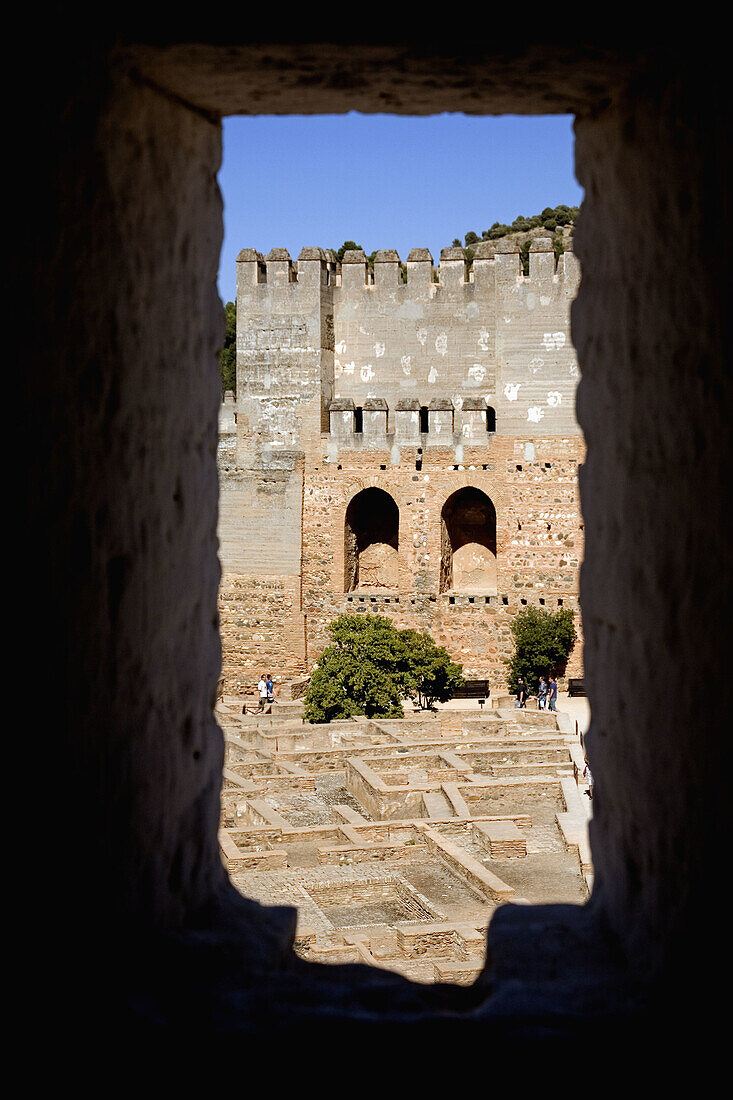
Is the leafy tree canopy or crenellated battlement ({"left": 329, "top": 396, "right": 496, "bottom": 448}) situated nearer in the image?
the leafy tree canopy

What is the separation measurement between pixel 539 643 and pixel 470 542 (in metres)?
3.02

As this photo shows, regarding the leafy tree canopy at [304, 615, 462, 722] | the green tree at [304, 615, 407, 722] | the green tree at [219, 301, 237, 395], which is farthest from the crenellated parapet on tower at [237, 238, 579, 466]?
the green tree at [219, 301, 237, 395]

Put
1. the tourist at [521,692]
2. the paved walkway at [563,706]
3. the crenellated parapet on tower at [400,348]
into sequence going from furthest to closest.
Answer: the crenellated parapet on tower at [400,348], the tourist at [521,692], the paved walkway at [563,706]

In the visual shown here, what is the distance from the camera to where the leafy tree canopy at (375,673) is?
17.6 meters

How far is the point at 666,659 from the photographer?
259 cm

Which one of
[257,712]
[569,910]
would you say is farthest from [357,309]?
[569,910]

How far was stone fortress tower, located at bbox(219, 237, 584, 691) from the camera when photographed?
70.0ft

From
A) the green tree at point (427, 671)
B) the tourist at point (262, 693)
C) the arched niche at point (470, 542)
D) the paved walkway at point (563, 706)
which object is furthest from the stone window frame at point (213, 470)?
the arched niche at point (470, 542)

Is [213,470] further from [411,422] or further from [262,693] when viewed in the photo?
[411,422]

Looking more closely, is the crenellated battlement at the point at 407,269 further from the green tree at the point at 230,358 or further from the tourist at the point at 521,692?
the tourist at the point at 521,692

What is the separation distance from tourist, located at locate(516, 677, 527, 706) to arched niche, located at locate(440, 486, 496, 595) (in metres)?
2.27

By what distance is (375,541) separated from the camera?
912 inches

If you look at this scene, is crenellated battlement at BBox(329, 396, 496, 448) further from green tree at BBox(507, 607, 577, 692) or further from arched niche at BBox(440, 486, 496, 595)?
green tree at BBox(507, 607, 577, 692)

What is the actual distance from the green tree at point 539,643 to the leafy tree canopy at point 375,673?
1441mm
